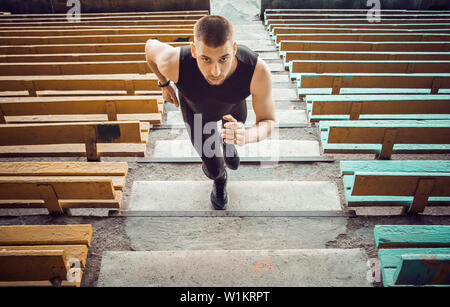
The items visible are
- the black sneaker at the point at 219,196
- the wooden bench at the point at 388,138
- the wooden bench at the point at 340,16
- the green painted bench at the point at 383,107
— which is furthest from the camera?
the wooden bench at the point at 340,16

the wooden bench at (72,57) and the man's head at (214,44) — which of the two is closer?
the man's head at (214,44)

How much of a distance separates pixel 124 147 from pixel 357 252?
8.21 feet

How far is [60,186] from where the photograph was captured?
80.6 inches

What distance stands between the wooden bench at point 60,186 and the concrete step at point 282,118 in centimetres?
146

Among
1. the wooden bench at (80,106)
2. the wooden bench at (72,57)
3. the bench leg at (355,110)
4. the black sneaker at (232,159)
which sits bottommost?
the black sneaker at (232,159)

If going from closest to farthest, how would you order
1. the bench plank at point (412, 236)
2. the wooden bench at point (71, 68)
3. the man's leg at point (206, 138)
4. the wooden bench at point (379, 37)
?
1. the bench plank at point (412, 236)
2. the man's leg at point (206, 138)
3. the wooden bench at point (71, 68)
4. the wooden bench at point (379, 37)

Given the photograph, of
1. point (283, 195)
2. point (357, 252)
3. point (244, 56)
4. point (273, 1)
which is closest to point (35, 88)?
point (244, 56)

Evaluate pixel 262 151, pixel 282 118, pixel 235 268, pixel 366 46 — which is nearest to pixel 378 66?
pixel 366 46

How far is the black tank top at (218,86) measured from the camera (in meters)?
1.84

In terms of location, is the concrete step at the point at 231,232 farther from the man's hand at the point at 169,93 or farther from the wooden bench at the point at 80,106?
the wooden bench at the point at 80,106

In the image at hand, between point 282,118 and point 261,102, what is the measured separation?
6.31 ft

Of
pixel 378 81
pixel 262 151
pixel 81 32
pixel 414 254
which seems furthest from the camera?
pixel 81 32

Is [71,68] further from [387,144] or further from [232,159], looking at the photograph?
[387,144]

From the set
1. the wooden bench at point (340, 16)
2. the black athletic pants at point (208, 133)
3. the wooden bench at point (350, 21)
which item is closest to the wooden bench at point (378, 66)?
the black athletic pants at point (208, 133)
